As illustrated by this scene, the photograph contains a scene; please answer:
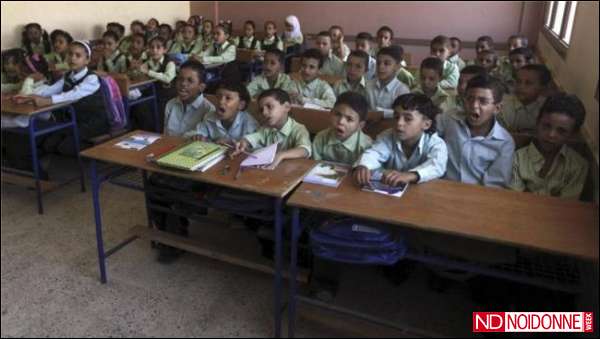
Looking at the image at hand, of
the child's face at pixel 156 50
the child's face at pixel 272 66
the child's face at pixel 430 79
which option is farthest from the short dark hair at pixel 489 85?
the child's face at pixel 156 50

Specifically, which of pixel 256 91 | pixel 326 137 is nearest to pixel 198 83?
pixel 326 137

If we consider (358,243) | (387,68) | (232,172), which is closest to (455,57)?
(387,68)

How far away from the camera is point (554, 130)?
2.02m

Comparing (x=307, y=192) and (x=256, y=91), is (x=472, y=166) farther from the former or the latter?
(x=256, y=91)

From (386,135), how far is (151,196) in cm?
118

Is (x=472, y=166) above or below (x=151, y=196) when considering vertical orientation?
above

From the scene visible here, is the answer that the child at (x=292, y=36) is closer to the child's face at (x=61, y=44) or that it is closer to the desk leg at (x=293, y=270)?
the child's face at (x=61, y=44)

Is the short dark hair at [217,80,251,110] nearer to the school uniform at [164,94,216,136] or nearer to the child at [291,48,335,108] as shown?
the school uniform at [164,94,216,136]

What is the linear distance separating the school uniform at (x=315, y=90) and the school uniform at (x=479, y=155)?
4.78ft

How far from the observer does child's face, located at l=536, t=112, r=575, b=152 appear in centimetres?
200

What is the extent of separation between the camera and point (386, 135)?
2102mm

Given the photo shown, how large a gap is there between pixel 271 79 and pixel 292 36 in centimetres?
368

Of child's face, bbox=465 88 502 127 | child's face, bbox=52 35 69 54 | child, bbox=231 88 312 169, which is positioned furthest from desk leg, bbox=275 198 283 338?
child's face, bbox=52 35 69 54

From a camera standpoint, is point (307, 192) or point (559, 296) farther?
point (559, 296)
